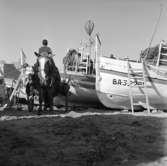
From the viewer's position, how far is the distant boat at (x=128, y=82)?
45.9 feet

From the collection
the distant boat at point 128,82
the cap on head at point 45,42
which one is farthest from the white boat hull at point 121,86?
the cap on head at point 45,42

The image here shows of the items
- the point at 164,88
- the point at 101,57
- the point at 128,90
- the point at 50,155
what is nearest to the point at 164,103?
the point at 164,88

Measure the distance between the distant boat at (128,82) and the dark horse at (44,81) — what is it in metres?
2.10

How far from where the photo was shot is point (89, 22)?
16406mm

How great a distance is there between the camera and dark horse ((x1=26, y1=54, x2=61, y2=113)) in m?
11.7

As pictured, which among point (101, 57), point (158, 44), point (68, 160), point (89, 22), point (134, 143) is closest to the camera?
point (68, 160)

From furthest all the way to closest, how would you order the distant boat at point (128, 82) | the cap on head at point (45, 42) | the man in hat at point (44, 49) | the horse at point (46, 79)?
the distant boat at point (128, 82) → the cap on head at point (45, 42) → the man in hat at point (44, 49) → the horse at point (46, 79)

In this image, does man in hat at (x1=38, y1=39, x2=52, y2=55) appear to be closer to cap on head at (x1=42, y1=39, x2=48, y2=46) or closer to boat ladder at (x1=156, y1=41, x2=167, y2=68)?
cap on head at (x1=42, y1=39, x2=48, y2=46)

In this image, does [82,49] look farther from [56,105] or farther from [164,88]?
[164,88]

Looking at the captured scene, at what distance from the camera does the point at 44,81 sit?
1182 cm

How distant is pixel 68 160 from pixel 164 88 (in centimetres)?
956

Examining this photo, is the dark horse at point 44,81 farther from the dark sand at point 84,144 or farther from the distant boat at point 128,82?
the dark sand at point 84,144

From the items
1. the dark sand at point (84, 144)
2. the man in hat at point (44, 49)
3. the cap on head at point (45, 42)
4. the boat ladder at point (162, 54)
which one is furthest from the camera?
the boat ladder at point (162, 54)

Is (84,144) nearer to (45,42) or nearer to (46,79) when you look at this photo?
(46,79)
